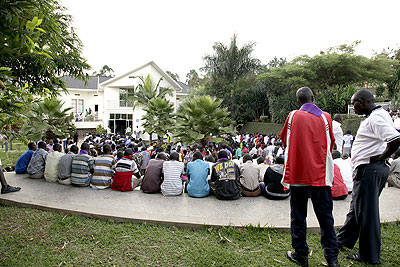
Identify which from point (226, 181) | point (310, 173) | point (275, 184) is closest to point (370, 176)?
point (310, 173)

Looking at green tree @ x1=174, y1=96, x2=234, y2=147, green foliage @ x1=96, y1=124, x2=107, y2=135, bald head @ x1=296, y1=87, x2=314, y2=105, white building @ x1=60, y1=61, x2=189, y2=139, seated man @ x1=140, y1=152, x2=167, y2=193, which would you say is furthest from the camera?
white building @ x1=60, y1=61, x2=189, y2=139

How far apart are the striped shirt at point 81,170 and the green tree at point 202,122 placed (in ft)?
19.3

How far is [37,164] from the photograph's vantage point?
6734mm

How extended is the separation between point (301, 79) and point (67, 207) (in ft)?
72.2

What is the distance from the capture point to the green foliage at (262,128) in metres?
25.2

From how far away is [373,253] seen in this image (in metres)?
2.88

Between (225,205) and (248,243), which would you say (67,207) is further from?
(248,243)

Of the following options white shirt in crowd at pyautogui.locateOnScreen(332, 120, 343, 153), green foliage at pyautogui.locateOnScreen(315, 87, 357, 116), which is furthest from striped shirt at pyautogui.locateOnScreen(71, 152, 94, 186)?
green foliage at pyautogui.locateOnScreen(315, 87, 357, 116)

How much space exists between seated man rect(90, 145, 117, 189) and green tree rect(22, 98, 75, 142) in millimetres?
7353

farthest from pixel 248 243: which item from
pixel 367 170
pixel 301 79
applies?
pixel 301 79

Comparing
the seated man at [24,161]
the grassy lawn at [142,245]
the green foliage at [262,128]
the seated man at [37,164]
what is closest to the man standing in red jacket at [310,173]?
the grassy lawn at [142,245]

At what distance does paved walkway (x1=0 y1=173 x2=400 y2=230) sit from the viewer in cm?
402

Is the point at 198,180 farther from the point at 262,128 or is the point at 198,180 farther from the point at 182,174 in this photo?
the point at 262,128

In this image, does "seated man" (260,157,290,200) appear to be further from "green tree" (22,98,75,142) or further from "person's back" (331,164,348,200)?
"green tree" (22,98,75,142)
